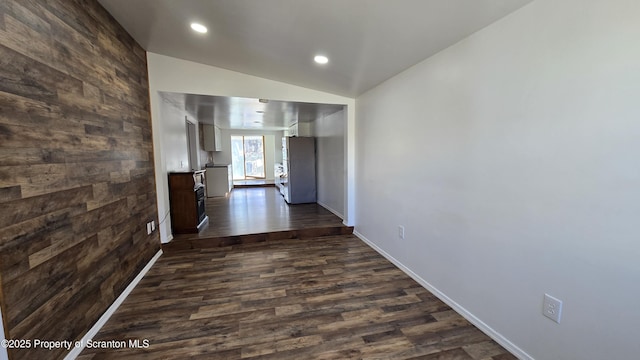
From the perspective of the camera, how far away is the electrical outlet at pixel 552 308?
54.8 inches

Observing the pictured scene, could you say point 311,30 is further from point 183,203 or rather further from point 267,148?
point 267,148

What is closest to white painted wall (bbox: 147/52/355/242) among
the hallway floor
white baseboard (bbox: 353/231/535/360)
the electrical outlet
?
the hallway floor

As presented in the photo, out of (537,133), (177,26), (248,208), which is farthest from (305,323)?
(248,208)

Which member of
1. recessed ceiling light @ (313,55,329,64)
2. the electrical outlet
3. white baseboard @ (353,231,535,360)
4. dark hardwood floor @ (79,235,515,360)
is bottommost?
dark hardwood floor @ (79,235,515,360)

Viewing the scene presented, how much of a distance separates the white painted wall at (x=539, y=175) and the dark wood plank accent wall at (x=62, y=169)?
2760mm

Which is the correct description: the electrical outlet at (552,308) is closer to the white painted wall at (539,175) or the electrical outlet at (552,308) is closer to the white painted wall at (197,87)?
the white painted wall at (539,175)

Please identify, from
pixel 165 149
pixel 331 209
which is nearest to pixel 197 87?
pixel 165 149

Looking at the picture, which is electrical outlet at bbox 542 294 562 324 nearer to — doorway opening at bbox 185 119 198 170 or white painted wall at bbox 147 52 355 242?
white painted wall at bbox 147 52 355 242

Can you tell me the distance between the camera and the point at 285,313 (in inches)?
80.7

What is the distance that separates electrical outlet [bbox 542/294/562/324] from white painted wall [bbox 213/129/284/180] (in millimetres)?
8560

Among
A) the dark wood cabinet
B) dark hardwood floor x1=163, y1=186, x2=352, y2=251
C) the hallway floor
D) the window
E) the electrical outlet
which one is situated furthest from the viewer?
the window

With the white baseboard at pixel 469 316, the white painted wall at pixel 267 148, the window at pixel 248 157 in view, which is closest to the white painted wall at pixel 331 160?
the white baseboard at pixel 469 316

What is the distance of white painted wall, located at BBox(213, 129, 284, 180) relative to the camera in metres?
8.91

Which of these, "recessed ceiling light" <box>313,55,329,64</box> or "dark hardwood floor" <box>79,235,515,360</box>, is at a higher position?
"recessed ceiling light" <box>313,55,329,64</box>
